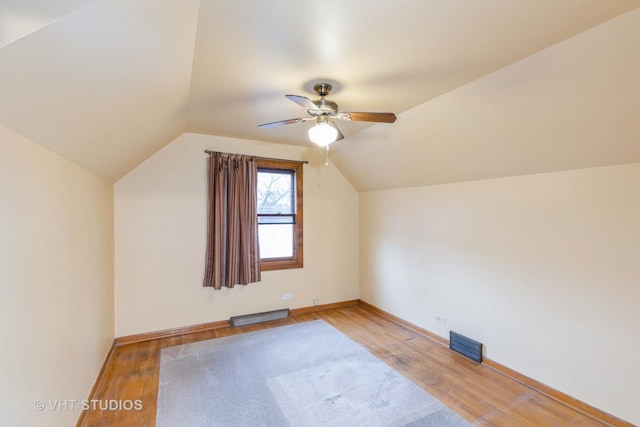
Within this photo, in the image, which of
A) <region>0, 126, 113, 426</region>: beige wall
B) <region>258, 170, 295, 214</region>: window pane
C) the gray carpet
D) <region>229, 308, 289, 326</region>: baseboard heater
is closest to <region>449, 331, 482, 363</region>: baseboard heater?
the gray carpet

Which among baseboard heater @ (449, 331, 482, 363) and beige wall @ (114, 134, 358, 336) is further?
beige wall @ (114, 134, 358, 336)

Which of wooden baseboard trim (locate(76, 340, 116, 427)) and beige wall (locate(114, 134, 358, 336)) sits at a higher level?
beige wall (locate(114, 134, 358, 336))

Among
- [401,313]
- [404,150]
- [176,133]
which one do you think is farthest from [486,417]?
[176,133]

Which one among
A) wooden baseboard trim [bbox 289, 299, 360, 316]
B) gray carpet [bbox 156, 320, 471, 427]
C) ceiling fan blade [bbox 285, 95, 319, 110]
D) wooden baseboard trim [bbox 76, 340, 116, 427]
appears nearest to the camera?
ceiling fan blade [bbox 285, 95, 319, 110]

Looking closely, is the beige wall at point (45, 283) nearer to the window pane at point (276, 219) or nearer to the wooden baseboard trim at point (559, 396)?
the window pane at point (276, 219)

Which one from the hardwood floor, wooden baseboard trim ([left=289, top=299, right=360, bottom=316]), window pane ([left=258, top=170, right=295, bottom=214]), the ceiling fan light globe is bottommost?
the hardwood floor

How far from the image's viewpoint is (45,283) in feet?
5.30

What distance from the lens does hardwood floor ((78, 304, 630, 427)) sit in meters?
2.26

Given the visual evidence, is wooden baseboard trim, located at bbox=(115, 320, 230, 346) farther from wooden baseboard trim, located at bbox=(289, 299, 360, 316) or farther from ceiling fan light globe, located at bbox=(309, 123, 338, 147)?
ceiling fan light globe, located at bbox=(309, 123, 338, 147)

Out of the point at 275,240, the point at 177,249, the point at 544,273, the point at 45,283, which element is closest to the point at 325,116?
the point at 45,283

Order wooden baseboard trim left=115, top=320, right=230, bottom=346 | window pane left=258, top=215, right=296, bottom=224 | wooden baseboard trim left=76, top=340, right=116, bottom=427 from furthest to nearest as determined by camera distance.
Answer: window pane left=258, top=215, right=296, bottom=224, wooden baseboard trim left=115, top=320, right=230, bottom=346, wooden baseboard trim left=76, top=340, right=116, bottom=427

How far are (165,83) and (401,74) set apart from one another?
5.49 ft

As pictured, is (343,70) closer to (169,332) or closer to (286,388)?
(286,388)

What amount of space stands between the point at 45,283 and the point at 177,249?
218 centimetres
